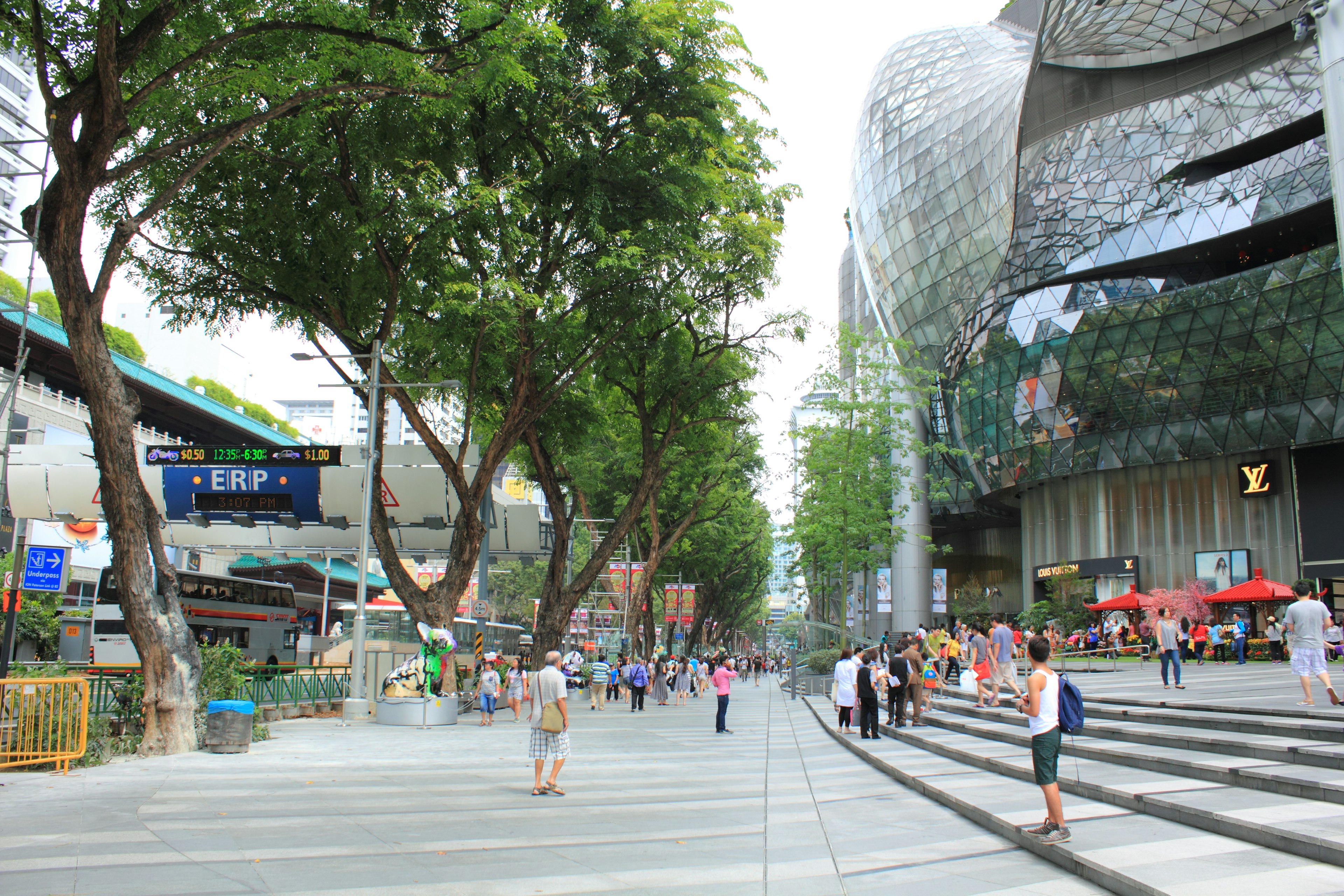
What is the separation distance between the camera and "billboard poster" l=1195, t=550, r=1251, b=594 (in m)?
43.3

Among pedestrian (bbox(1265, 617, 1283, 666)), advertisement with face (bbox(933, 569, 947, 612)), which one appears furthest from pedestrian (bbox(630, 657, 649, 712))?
advertisement with face (bbox(933, 569, 947, 612))

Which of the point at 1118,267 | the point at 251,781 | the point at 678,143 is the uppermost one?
the point at 1118,267

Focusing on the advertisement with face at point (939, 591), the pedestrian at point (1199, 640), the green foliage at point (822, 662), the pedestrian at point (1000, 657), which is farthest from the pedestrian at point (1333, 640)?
the advertisement with face at point (939, 591)

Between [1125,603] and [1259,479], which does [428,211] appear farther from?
[1259,479]

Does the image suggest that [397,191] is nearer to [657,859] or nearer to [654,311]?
[654,311]

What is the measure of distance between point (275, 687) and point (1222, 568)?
43.1 m

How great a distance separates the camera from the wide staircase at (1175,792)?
227 inches

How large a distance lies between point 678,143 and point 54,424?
39.4 metres

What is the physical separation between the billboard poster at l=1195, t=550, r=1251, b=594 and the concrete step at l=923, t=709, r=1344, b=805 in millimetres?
37286

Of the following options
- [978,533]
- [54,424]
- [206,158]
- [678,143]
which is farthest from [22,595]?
[978,533]

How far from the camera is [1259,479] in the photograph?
42.1m

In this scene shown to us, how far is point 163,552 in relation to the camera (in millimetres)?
13391

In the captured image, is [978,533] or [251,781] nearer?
[251,781]

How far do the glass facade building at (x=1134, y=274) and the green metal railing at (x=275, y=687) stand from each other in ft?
93.9
